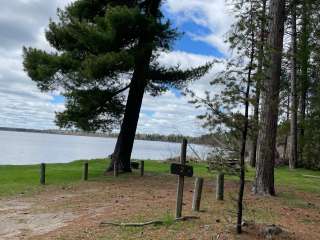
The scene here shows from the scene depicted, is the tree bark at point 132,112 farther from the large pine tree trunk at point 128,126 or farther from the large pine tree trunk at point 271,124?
the large pine tree trunk at point 271,124

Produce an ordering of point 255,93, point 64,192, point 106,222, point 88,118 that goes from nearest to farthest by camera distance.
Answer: point 255,93, point 106,222, point 64,192, point 88,118

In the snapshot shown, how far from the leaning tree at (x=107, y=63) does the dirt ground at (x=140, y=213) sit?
3.92 metres

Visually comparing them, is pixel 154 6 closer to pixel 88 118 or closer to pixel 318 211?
pixel 88 118

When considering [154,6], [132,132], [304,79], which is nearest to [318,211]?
[132,132]

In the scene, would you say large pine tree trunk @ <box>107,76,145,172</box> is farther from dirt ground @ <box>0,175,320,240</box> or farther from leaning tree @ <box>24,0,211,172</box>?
dirt ground @ <box>0,175,320,240</box>

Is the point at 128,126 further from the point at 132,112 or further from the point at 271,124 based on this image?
the point at 271,124

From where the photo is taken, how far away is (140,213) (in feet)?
32.7

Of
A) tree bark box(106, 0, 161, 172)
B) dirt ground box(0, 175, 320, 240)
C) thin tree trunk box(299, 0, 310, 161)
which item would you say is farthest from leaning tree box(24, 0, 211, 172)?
thin tree trunk box(299, 0, 310, 161)

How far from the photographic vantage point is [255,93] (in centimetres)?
780

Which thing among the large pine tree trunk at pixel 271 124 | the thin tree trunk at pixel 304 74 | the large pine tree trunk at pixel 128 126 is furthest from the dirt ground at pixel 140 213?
the thin tree trunk at pixel 304 74

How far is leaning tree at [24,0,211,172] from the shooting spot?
1650cm

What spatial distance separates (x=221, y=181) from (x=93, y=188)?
16.4 ft

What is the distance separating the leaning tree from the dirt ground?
3.92m

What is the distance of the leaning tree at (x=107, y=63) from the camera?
1650 centimetres
